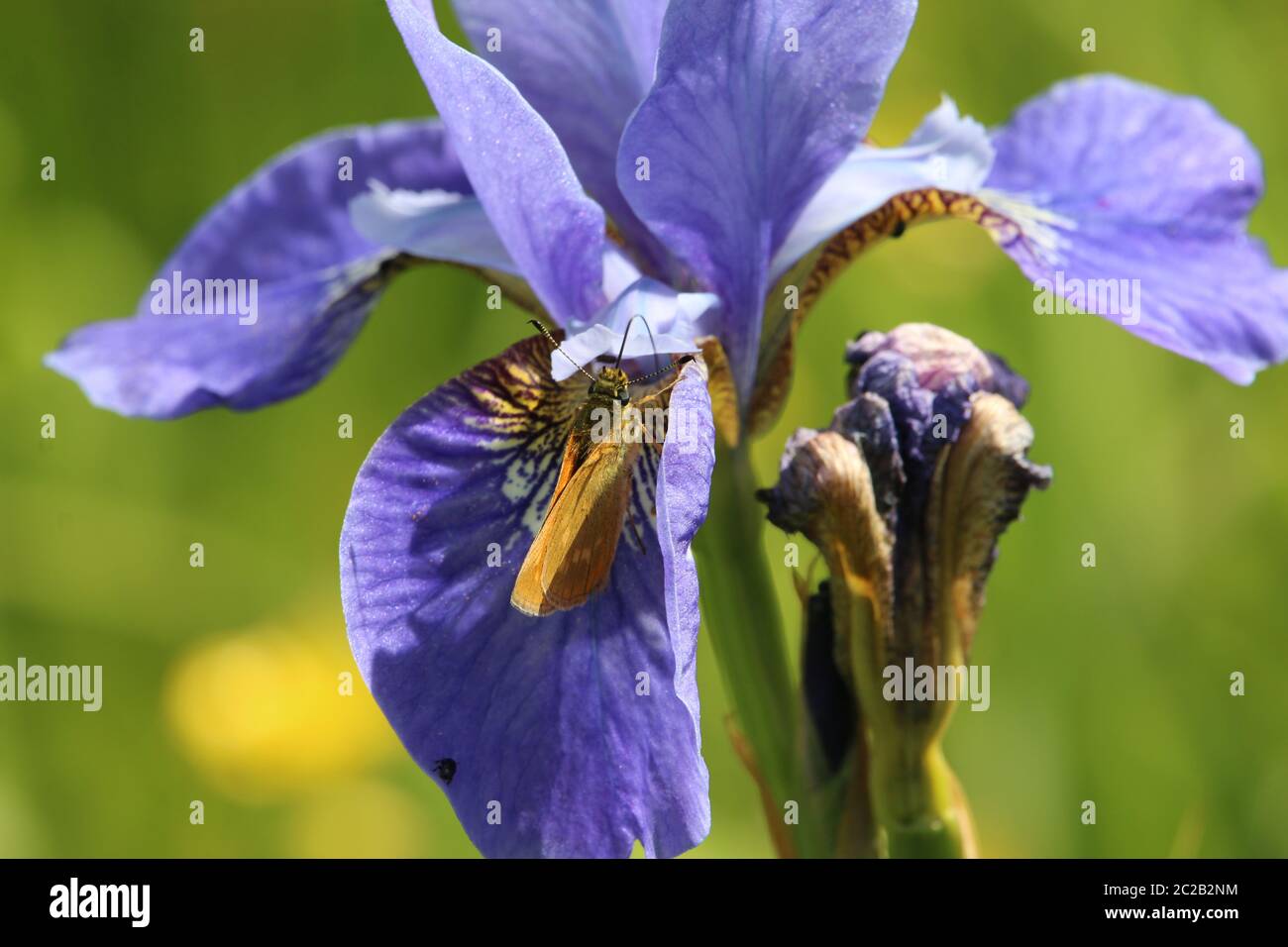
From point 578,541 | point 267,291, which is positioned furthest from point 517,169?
point 267,291

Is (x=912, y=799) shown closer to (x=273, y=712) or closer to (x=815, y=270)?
(x=815, y=270)

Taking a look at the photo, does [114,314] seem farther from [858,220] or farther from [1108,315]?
[1108,315]

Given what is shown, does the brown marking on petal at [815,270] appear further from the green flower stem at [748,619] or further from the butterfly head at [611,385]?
the butterfly head at [611,385]

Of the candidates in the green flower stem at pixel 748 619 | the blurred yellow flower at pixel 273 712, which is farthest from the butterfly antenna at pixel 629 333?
the blurred yellow flower at pixel 273 712

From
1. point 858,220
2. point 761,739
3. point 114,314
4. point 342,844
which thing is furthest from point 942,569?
point 114,314

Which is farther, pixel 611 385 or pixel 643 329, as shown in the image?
pixel 611 385

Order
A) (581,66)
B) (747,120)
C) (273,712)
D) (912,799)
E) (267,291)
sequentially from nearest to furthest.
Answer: (747,120)
(912,799)
(581,66)
(267,291)
(273,712)

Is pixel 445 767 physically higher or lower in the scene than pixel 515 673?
lower
